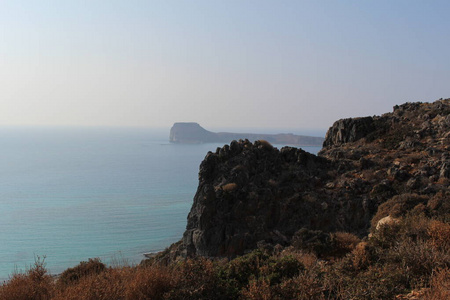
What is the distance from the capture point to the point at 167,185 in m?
80.6

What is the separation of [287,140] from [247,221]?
129 meters

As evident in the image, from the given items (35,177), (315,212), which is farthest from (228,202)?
(35,177)

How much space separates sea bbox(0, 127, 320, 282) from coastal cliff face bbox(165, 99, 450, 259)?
518 centimetres

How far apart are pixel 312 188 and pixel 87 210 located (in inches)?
1994

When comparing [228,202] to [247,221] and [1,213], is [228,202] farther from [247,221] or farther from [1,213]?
[1,213]

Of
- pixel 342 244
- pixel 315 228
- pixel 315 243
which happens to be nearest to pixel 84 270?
pixel 315 243

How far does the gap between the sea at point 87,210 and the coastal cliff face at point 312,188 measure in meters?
5.18

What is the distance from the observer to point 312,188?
18.4 metres

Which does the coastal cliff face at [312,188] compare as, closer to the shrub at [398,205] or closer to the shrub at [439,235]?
the shrub at [398,205]

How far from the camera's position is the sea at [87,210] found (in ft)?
131

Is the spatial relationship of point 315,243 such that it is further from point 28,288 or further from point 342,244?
point 28,288

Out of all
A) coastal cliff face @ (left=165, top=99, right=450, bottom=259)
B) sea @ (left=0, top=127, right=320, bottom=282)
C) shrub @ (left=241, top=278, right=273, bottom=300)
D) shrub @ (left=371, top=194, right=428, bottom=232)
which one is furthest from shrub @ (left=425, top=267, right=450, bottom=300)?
sea @ (left=0, top=127, right=320, bottom=282)

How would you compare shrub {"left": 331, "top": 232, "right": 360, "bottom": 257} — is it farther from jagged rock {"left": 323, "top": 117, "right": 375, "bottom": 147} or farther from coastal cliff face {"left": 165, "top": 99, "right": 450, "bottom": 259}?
jagged rock {"left": 323, "top": 117, "right": 375, "bottom": 147}

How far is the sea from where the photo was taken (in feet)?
131
